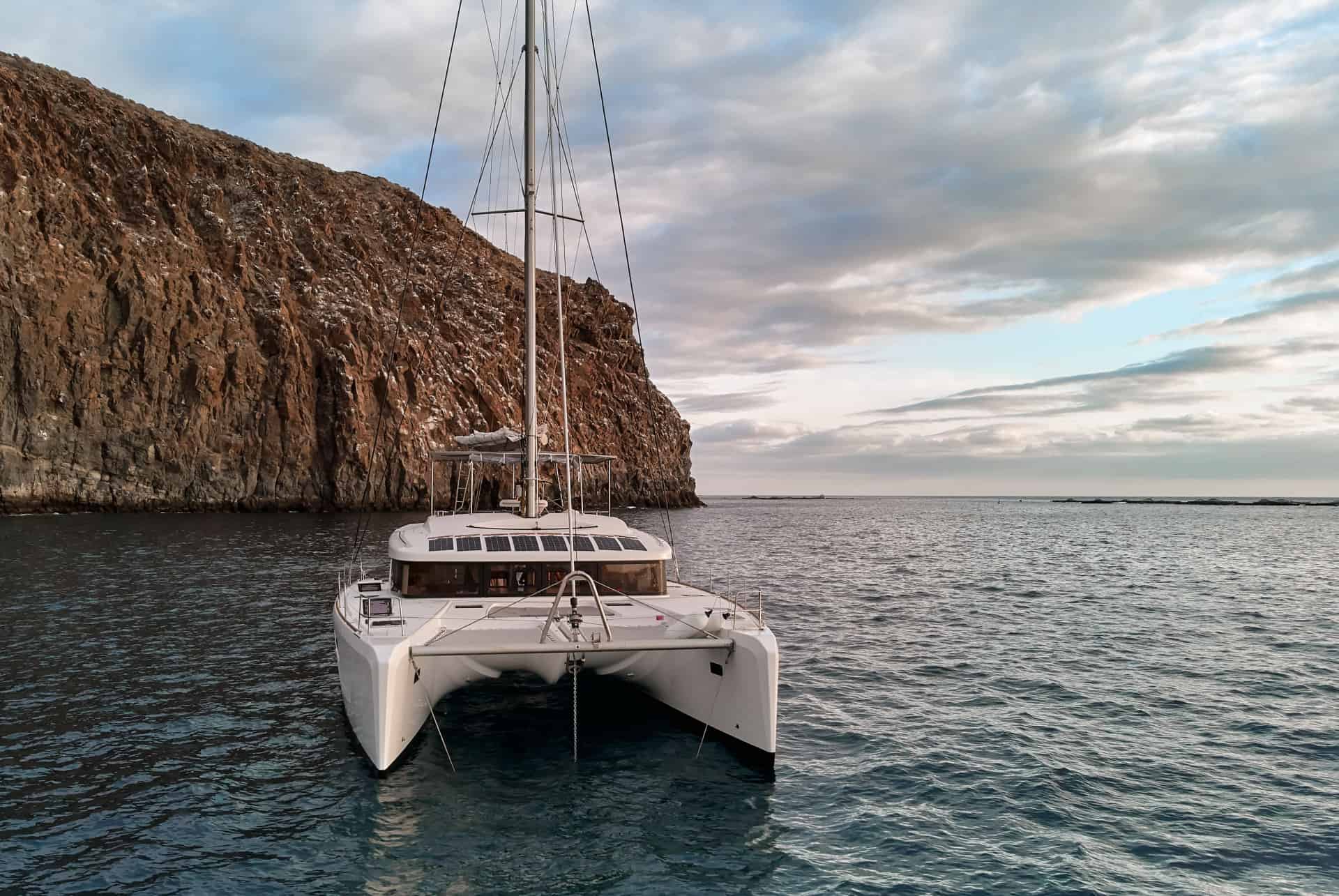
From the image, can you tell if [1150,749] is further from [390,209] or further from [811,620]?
[390,209]

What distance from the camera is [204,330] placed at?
65625mm

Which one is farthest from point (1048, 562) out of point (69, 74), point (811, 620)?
point (69, 74)

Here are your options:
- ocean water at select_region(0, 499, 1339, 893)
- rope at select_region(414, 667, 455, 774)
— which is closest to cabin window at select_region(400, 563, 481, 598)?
ocean water at select_region(0, 499, 1339, 893)

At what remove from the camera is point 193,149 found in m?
74.2

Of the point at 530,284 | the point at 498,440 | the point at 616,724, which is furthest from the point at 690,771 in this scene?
the point at 498,440

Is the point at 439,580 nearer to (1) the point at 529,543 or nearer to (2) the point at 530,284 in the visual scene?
(1) the point at 529,543

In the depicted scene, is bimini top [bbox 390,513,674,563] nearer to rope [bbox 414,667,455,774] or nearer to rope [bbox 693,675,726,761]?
rope [bbox 414,667,455,774]

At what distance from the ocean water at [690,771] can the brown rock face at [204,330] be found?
37645 mm

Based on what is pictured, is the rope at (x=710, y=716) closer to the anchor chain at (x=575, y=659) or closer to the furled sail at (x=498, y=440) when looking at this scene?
the anchor chain at (x=575, y=659)

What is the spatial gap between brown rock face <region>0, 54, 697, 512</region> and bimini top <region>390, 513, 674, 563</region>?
125 feet

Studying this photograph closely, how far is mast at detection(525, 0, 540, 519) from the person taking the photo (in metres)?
15.7

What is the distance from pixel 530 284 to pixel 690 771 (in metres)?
10.1

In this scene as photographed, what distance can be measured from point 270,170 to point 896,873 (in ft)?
293

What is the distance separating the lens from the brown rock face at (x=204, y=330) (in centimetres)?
5797
